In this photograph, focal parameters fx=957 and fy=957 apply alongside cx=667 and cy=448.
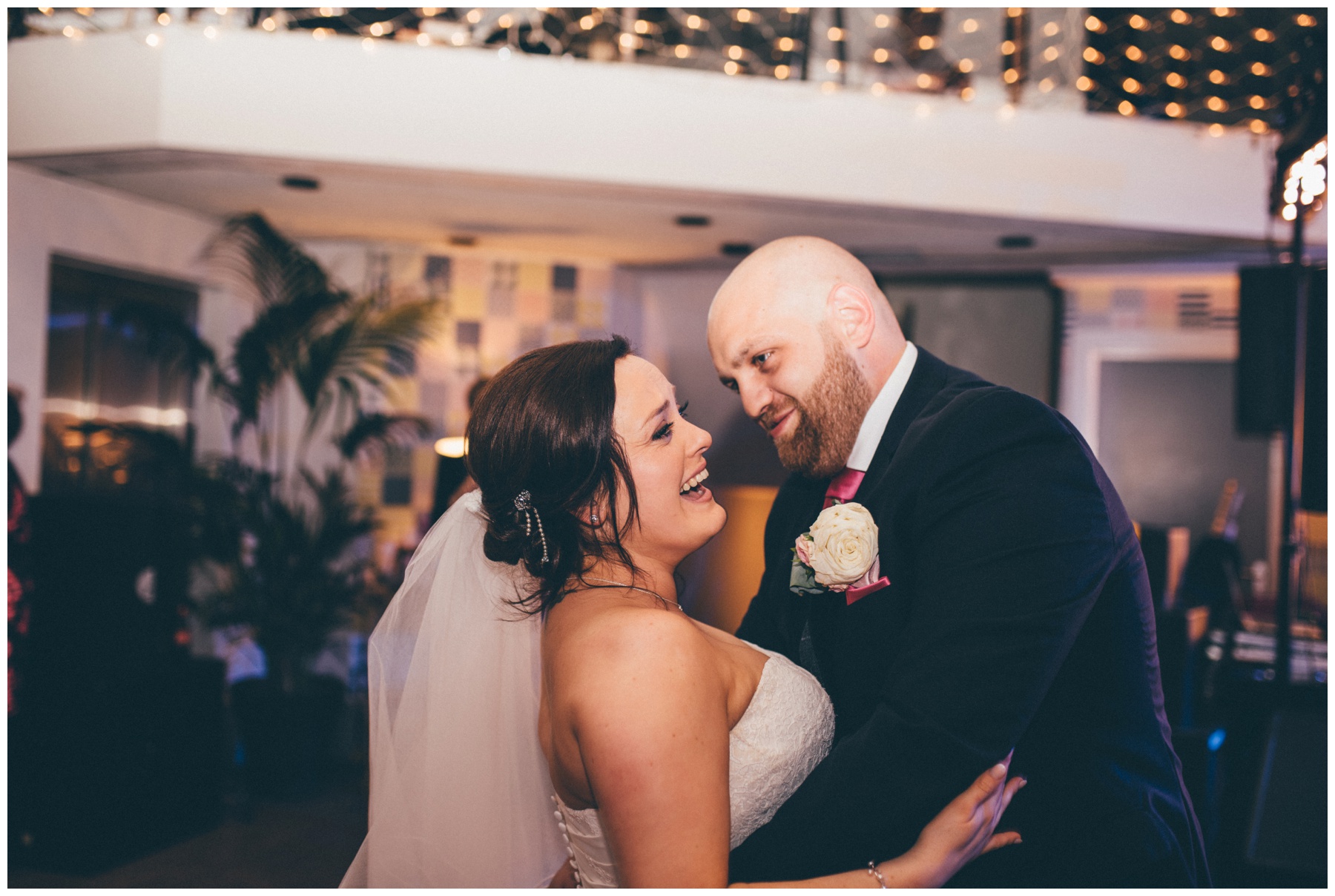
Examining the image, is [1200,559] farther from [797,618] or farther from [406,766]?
[406,766]

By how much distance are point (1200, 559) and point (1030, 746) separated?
203 inches

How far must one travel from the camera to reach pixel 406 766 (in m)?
1.77

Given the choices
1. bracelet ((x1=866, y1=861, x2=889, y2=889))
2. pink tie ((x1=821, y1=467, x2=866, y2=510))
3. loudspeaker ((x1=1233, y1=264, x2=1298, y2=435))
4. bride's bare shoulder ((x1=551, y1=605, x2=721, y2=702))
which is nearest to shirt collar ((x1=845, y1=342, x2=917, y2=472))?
pink tie ((x1=821, y1=467, x2=866, y2=510))

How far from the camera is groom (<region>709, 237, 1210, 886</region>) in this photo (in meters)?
1.44

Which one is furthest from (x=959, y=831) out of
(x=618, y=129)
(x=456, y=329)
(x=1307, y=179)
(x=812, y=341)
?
(x=456, y=329)

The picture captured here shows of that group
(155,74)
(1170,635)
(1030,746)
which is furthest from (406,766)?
(1170,635)

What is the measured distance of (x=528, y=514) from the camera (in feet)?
5.35

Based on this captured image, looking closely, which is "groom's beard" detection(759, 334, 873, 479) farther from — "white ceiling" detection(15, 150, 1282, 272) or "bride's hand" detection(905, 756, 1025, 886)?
"white ceiling" detection(15, 150, 1282, 272)

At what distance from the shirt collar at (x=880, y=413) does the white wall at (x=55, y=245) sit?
4285mm

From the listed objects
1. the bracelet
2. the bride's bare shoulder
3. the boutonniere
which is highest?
the boutonniere

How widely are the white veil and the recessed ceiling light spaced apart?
3703 mm

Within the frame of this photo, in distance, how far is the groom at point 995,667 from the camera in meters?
1.44

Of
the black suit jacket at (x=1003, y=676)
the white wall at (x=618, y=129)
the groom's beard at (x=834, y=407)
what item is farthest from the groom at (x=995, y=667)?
the white wall at (x=618, y=129)

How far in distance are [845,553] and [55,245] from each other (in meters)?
5.03
